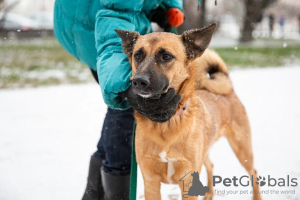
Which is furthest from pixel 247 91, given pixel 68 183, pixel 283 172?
pixel 68 183

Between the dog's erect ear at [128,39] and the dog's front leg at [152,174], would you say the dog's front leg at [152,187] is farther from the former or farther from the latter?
the dog's erect ear at [128,39]

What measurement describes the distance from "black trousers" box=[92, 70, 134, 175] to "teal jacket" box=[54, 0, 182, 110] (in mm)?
302

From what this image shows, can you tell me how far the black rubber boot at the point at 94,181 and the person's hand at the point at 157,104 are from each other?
0.92 metres

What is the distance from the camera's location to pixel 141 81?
1.90 meters

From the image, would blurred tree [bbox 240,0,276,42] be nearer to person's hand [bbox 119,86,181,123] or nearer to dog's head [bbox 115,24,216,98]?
dog's head [bbox 115,24,216,98]

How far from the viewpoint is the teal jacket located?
2094mm

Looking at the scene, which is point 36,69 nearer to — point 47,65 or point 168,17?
point 47,65

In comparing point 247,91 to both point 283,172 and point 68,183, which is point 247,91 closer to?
point 283,172

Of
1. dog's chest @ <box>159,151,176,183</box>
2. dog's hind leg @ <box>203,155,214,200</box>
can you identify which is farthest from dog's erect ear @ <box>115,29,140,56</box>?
dog's hind leg @ <box>203,155,214,200</box>

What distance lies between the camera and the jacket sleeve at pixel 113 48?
81.5 inches

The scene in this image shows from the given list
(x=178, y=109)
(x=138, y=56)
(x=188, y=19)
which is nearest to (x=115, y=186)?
(x=178, y=109)

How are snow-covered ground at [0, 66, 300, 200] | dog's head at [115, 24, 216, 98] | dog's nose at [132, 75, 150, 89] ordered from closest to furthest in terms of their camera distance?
dog's nose at [132, 75, 150, 89], dog's head at [115, 24, 216, 98], snow-covered ground at [0, 66, 300, 200]

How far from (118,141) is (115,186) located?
14.8 inches

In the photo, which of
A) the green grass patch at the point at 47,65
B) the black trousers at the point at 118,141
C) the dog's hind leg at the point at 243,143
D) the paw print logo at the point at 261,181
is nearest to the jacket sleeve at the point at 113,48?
the black trousers at the point at 118,141
